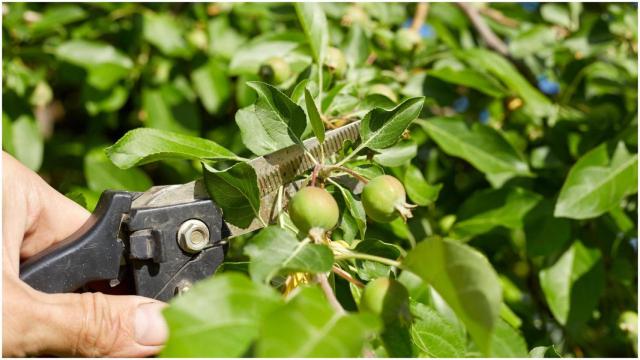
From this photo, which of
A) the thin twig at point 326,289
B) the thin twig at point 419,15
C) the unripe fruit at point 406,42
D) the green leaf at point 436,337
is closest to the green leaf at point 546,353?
the green leaf at point 436,337

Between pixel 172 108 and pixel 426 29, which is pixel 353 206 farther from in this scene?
pixel 426 29

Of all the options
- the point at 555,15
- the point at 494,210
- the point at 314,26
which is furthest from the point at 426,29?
the point at 314,26

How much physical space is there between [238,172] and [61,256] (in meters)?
0.29

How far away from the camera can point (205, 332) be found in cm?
78

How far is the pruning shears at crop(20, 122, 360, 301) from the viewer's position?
Result: 1126 millimetres

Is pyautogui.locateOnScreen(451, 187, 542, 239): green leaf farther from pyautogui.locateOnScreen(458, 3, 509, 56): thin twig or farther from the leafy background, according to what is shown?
pyautogui.locateOnScreen(458, 3, 509, 56): thin twig

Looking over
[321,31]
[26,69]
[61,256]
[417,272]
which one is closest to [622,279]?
[321,31]

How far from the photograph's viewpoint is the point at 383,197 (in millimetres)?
1070

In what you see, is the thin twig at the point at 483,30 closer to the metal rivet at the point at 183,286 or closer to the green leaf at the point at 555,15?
the green leaf at the point at 555,15

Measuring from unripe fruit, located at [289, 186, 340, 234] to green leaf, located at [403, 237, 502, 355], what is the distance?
0.15 m

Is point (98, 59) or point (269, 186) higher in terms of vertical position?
point (269, 186)

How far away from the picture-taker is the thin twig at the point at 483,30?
2.42m

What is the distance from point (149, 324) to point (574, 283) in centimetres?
122

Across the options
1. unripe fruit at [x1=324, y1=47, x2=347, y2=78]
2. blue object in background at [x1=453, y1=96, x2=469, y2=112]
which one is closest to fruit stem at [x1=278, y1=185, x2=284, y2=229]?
unripe fruit at [x1=324, y1=47, x2=347, y2=78]
